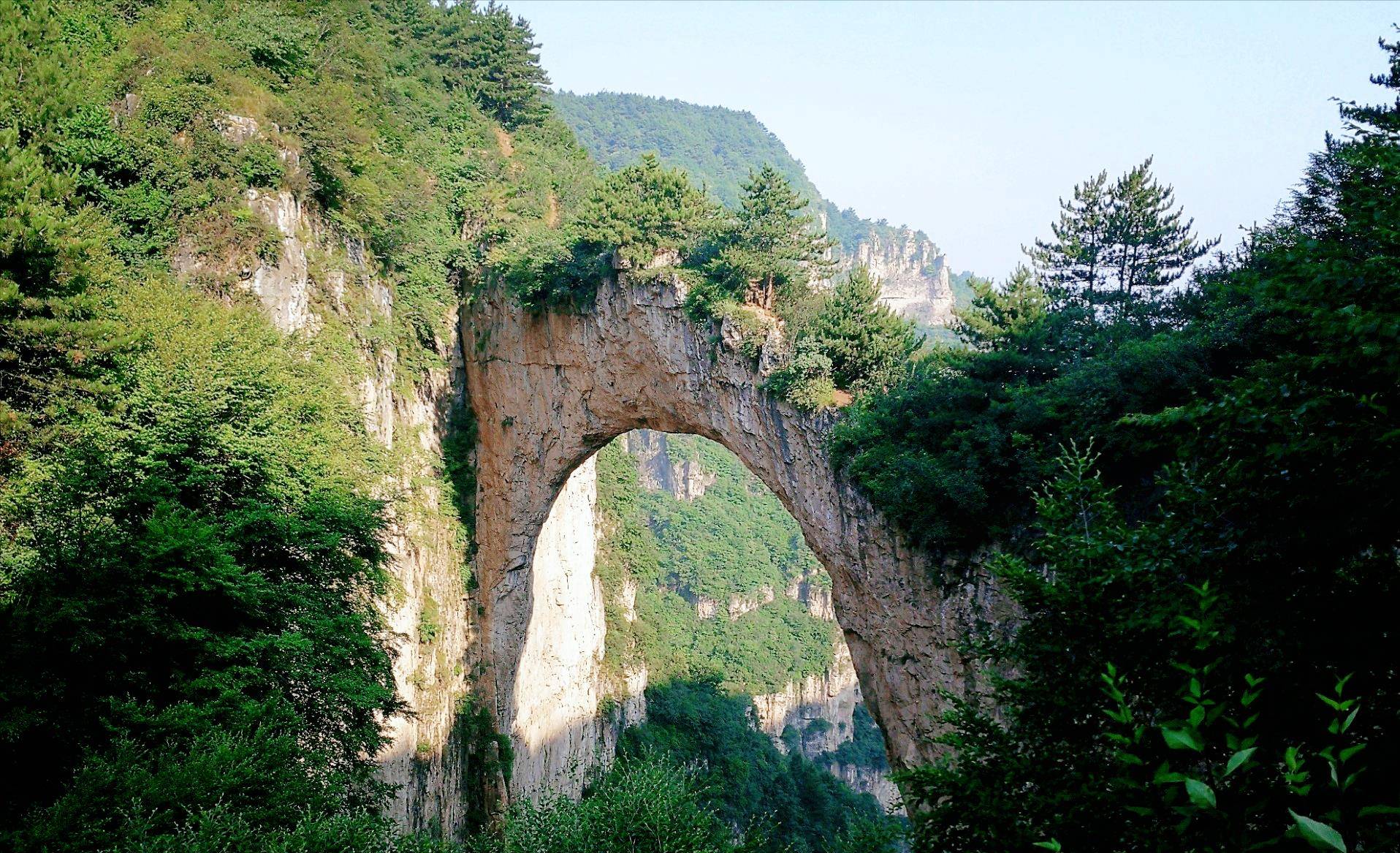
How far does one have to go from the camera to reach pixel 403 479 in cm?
1658

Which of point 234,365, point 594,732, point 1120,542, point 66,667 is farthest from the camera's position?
point 594,732

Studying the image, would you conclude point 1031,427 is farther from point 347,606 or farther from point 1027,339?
point 347,606

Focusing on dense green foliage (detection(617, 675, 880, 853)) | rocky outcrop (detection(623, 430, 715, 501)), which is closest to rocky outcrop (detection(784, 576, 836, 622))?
rocky outcrop (detection(623, 430, 715, 501))

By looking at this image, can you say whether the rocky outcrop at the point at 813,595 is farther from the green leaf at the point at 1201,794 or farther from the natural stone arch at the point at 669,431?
the green leaf at the point at 1201,794

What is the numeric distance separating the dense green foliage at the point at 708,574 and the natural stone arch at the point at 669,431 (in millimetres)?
7536

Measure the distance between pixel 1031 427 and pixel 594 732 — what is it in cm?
1807

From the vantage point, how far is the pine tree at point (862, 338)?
51.4 feet

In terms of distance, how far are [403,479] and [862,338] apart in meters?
9.34

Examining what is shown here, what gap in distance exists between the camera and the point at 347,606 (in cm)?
1161

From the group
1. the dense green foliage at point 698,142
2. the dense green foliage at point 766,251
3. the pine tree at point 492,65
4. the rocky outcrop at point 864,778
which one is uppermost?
the dense green foliage at point 698,142

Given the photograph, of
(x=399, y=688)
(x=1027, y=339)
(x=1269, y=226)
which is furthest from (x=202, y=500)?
(x=1269, y=226)

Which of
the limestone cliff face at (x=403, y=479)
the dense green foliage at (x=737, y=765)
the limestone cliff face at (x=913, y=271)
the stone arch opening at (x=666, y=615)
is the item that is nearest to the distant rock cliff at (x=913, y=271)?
the limestone cliff face at (x=913, y=271)

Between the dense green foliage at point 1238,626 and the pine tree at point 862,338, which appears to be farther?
the pine tree at point 862,338

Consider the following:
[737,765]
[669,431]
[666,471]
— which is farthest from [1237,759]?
[666,471]
